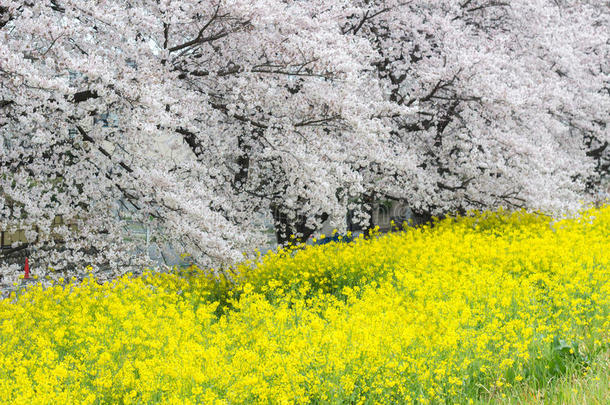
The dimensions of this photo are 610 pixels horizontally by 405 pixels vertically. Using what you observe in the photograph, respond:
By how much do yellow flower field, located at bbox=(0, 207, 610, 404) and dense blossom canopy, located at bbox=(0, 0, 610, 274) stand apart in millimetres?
1098

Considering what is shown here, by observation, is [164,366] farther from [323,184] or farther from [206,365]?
[323,184]

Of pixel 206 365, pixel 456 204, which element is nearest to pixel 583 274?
pixel 206 365

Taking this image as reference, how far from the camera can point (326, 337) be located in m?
4.86

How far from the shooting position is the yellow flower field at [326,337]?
4.61 m

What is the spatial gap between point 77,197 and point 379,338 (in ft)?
16.3

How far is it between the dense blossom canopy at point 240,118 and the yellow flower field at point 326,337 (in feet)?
3.60

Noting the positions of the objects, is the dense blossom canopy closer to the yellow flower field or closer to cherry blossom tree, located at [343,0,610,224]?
cherry blossom tree, located at [343,0,610,224]

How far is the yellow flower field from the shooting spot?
4613 mm

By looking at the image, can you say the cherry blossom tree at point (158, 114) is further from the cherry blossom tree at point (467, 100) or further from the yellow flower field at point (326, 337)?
the cherry blossom tree at point (467, 100)

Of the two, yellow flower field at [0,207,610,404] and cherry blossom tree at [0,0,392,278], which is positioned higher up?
cherry blossom tree at [0,0,392,278]

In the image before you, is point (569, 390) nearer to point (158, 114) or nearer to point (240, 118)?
point (158, 114)

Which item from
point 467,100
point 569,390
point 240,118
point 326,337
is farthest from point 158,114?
point 467,100

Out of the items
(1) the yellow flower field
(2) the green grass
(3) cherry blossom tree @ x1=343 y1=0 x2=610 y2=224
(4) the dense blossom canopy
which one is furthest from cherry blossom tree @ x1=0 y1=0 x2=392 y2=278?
(2) the green grass

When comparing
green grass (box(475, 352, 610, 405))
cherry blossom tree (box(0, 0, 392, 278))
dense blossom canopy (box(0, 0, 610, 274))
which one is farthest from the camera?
dense blossom canopy (box(0, 0, 610, 274))
